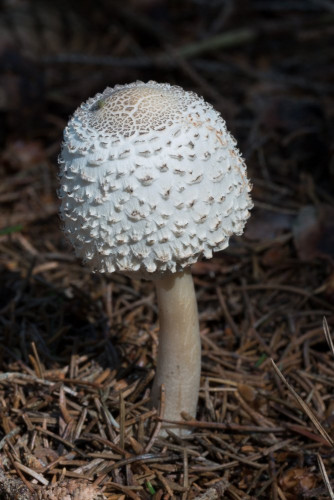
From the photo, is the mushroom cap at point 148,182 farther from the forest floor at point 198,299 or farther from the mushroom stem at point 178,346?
the forest floor at point 198,299

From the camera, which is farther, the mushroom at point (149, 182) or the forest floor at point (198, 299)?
the forest floor at point (198, 299)

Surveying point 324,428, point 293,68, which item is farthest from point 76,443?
→ point 293,68

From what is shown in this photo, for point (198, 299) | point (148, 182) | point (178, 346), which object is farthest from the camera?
point (198, 299)

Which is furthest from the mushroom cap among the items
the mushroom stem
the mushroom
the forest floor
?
the forest floor

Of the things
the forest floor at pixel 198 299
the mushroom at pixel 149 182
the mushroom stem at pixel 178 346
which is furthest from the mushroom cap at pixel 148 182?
the forest floor at pixel 198 299

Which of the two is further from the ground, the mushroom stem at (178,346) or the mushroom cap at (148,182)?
the mushroom cap at (148,182)

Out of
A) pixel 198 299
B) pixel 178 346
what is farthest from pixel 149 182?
pixel 198 299

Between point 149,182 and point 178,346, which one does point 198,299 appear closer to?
point 178,346
